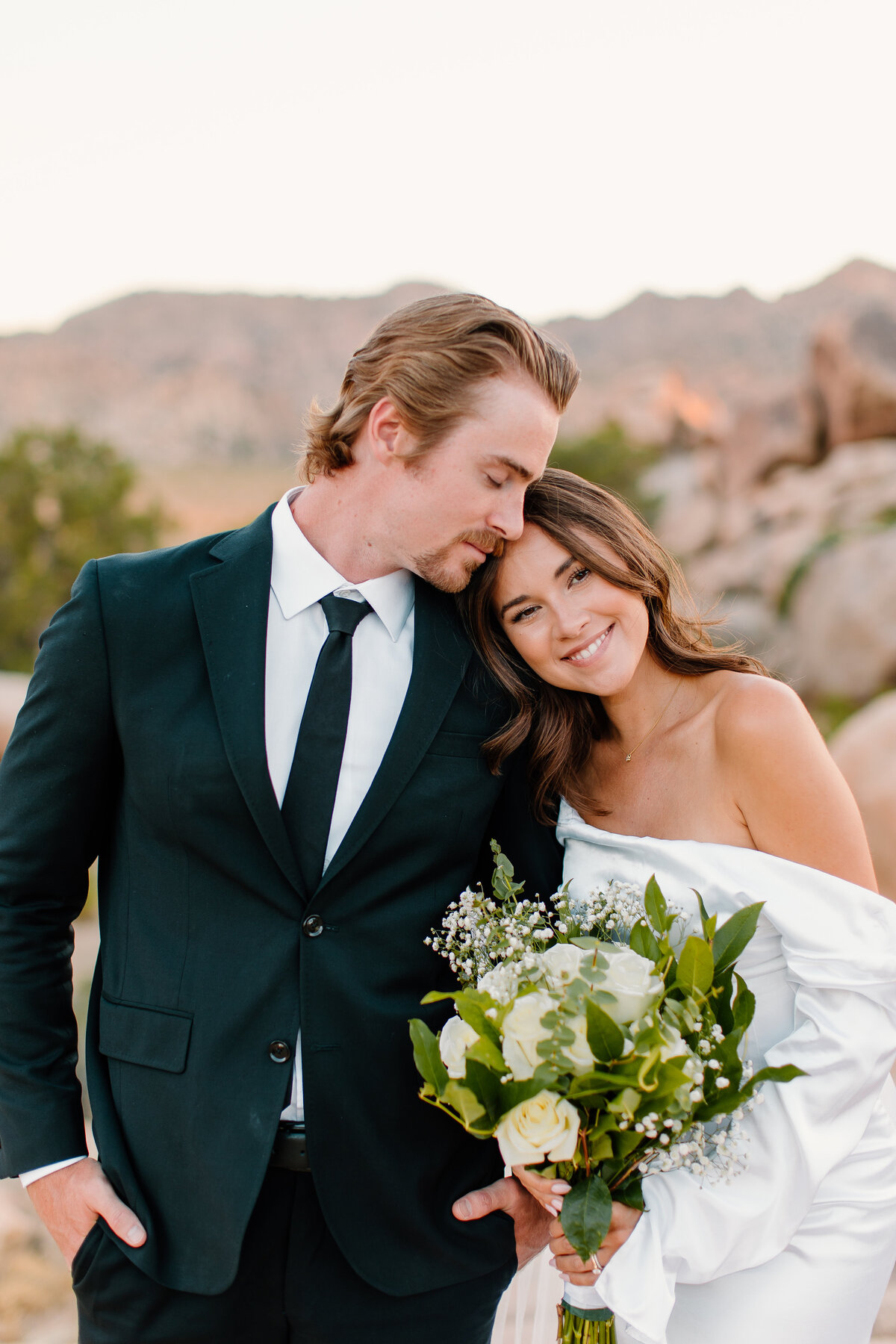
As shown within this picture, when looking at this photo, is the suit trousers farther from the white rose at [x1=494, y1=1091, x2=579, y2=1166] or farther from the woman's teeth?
the woman's teeth

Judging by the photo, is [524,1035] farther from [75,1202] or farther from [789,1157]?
[75,1202]

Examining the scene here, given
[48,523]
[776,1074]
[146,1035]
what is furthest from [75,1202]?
[48,523]

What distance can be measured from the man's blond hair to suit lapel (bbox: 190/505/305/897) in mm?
403

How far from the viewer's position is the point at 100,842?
238cm

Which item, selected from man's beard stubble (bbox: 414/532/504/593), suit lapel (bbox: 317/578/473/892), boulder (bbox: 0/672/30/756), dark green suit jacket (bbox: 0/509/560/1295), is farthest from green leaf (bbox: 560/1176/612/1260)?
boulder (bbox: 0/672/30/756)

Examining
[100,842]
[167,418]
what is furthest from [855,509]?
[167,418]

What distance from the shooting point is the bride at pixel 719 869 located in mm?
2188

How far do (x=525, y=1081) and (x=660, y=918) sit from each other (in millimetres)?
433

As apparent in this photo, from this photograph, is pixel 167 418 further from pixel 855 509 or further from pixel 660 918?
pixel 660 918

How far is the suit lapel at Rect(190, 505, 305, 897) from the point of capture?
2092 mm

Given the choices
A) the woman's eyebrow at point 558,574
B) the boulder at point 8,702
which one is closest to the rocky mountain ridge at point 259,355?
the boulder at point 8,702

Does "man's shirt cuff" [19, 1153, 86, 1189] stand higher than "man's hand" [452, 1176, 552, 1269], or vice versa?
"man's shirt cuff" [19, 1153, 86, 1189]

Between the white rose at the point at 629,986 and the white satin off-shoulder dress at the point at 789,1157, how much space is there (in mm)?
556

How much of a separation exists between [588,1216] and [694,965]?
1.62 ft
